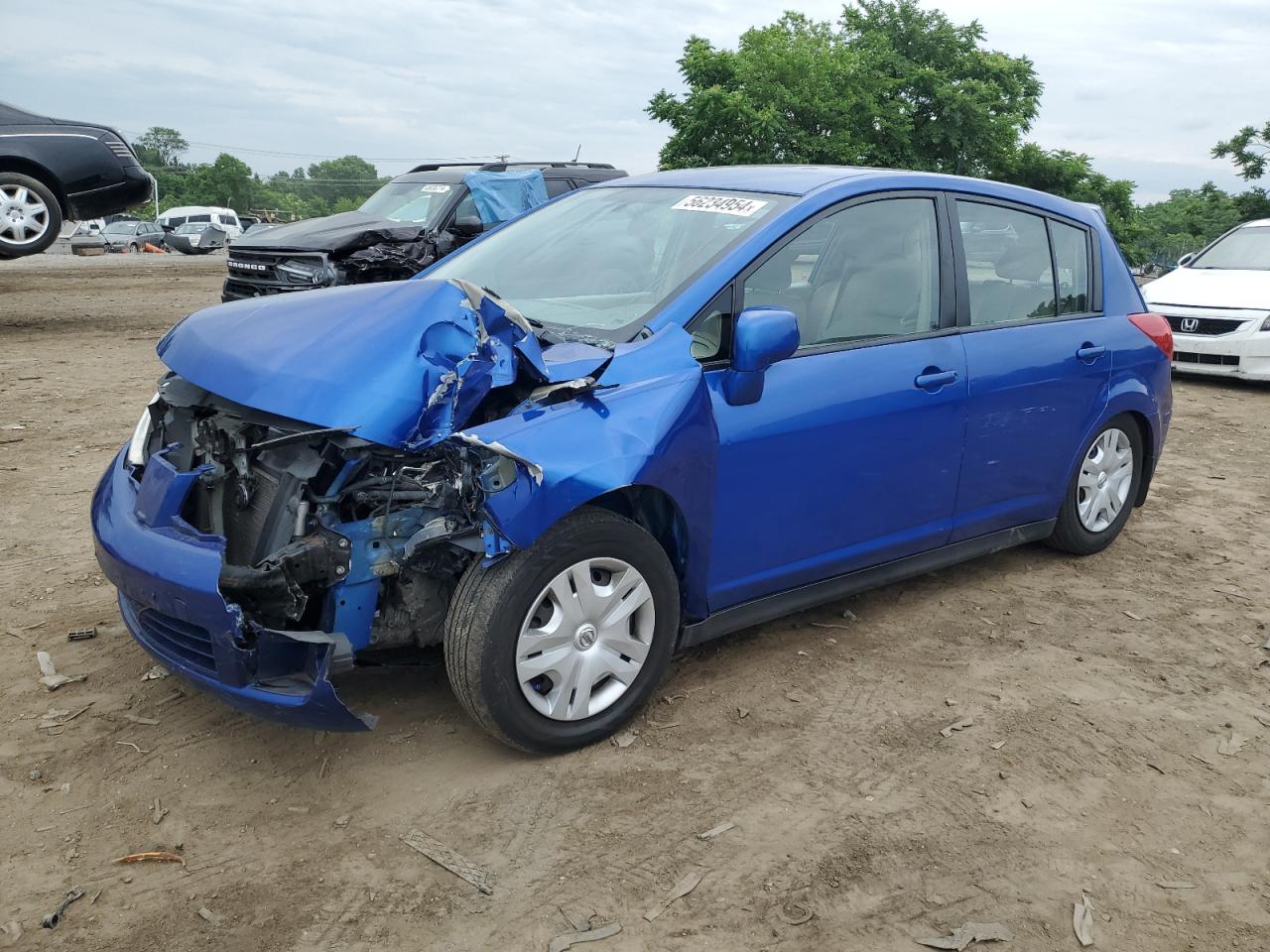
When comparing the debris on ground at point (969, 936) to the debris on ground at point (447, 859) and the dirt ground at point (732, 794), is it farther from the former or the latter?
the debris on ground at point (447, 859)

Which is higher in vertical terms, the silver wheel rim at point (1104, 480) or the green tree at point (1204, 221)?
the green tree at point (1204, 221)

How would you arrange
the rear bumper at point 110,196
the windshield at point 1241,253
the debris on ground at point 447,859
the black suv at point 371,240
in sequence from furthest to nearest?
the windshield at point 1241,253, the rear bumper at point 110,196, the black suv at point 371,240, the debris on ground at point 447,859

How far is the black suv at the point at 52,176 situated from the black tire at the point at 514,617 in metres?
9.65

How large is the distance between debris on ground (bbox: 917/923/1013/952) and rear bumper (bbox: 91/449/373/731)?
62.0 inches

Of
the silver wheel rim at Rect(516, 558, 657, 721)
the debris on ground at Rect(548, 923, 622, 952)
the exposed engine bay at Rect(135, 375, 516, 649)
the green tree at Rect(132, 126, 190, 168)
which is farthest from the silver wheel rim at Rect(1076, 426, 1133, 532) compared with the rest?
the green tree at Rect(132, 126, 190, 168)

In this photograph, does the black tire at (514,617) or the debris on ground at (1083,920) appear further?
the black tire at (514,617)

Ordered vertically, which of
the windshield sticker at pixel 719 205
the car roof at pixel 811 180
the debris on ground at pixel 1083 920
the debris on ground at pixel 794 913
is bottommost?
the debris on ground at pixel 794 913

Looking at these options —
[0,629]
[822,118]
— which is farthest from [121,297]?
[822,118]

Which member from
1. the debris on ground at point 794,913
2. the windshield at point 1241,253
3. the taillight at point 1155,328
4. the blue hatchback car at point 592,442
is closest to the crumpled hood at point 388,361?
the blue hatchback car at point 592,442

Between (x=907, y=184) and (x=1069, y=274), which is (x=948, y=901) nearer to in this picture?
(x=907, y=184)

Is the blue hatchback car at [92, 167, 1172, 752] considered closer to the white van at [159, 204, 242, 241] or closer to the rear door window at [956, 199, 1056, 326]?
the rear door window at [956, 199, 1056, 326]

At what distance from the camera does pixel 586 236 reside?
4281 millimetres

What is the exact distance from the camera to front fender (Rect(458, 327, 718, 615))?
303 centimetres

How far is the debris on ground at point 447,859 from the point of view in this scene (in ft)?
9.20
